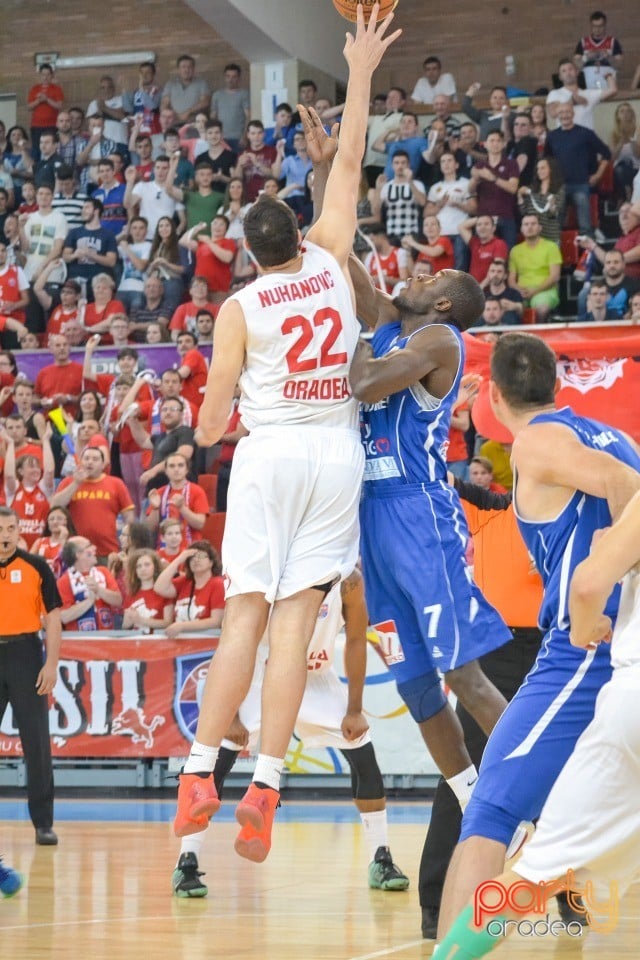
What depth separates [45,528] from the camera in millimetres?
14336

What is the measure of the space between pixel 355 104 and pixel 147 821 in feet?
22.6

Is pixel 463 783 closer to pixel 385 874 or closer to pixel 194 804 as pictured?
pixel 194 804

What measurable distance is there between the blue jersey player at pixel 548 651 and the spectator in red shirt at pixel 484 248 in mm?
11198

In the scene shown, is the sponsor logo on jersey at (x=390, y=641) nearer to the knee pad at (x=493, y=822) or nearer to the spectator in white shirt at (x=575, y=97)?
the knee pad at (x=493, y=822)

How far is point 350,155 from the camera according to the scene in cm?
561

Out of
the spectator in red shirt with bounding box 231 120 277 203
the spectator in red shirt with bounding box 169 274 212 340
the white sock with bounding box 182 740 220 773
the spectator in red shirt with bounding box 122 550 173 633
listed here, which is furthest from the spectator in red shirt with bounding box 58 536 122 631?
the white sock with bounding box 182 740 220 773

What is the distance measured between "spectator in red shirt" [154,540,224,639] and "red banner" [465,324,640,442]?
9.59 feet

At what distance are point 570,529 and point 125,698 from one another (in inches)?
330

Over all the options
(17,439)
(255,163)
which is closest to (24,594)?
(17,439)

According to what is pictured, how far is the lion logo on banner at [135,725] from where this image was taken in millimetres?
12078

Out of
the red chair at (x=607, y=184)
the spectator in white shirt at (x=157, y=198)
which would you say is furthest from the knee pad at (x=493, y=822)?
the spectator in white shirt at (x=157, y=198)

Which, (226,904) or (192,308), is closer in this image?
(226,904)

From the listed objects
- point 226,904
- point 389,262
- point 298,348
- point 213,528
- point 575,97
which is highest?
point 575,97

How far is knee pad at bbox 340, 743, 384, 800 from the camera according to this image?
7.81 m
